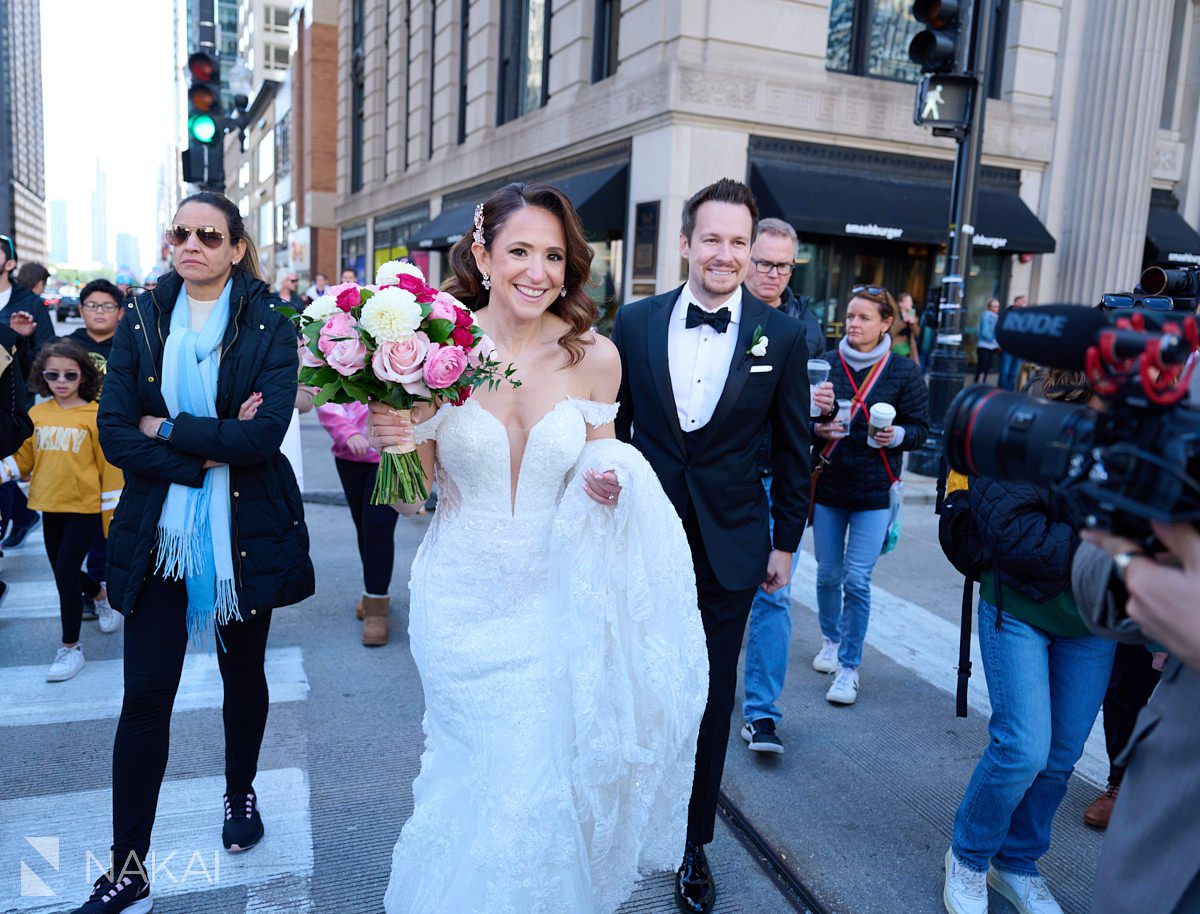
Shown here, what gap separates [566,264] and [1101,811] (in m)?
3.05

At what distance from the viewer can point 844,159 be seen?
1374 cm

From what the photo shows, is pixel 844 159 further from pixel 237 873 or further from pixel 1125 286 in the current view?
pixel 237 873

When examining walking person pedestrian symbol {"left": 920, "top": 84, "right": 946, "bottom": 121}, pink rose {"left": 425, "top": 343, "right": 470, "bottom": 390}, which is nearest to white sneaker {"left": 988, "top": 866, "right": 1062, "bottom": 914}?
pink rose {"left": 425, "top": 343, "right": 470, "bottom": 390}

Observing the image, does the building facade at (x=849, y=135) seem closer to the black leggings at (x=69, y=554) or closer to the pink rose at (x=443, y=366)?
the black leggings at (x=69, y=554)

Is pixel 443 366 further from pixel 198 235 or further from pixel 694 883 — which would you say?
pixel 694 883

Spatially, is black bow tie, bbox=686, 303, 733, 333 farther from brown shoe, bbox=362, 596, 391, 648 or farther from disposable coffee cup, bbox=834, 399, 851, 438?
brown shoe, bbox=362, 596, 391, 648

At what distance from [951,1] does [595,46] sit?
27.6 ft


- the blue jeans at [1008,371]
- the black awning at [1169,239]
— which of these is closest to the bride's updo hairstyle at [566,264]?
the blue jeans at [1008,371]

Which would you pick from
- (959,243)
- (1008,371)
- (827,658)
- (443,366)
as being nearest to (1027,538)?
(443,366)

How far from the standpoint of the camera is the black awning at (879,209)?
1269 centimetres

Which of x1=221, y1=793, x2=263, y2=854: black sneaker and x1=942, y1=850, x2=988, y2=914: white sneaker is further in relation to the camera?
x1=221, y1=793, x2=263, y2=854: black sneaker

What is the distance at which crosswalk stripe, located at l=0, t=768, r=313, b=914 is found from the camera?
9.61 ft

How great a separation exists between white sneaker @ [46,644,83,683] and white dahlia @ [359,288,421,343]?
10.9 feet

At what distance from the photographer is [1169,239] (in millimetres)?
16406
